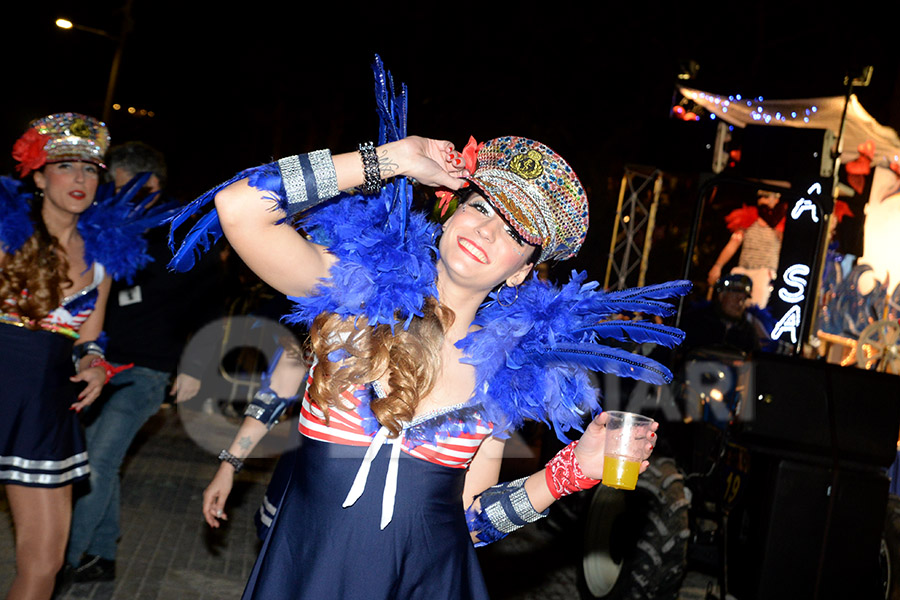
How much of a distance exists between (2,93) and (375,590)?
25.5m

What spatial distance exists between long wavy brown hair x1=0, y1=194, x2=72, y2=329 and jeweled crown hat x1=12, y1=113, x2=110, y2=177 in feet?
0.69

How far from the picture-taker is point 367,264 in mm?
2092

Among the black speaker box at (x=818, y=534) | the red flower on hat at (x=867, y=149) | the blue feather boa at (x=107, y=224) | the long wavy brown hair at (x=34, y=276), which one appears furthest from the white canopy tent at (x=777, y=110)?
the long wavy brown hair at (x=34, y=276)

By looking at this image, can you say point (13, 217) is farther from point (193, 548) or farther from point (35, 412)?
point (193, 548)

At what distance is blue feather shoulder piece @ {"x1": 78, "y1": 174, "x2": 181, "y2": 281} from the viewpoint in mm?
3686

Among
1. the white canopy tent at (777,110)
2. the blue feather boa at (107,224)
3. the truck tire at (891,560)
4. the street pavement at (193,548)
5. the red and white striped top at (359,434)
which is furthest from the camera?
the white canopy tent at (777,110)

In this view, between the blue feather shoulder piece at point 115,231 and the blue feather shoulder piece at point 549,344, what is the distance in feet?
6.45

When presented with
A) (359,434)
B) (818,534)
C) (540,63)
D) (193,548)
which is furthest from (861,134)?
(359,434)

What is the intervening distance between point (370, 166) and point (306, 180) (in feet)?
0.53

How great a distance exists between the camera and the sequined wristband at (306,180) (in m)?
1.77

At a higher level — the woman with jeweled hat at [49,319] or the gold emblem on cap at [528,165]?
the gold emblem on cap at [528,165]

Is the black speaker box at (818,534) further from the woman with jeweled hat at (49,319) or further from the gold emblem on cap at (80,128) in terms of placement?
the gold emblem on cap at (80,128)

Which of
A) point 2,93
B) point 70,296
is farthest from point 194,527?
point 2,93

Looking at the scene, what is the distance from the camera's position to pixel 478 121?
17.4 metres
